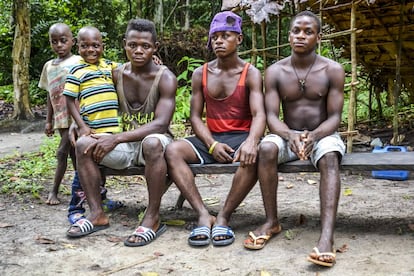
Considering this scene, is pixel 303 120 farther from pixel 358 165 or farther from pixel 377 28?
pixel 377 28

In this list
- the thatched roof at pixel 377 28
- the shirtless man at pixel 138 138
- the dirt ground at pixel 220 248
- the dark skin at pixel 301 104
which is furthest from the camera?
the thatched roof at pixel 377 28

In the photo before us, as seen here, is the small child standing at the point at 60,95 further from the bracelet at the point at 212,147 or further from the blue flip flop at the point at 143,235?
the bracelet at the point at 212,147

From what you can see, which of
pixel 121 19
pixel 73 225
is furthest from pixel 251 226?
pixel 121 19

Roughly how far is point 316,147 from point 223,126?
0.81 meters

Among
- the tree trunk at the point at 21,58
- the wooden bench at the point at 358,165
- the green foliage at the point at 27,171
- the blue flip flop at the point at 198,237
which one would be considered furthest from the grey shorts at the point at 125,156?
the tree trunk at the point at 21,58

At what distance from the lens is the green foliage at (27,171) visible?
190 inches

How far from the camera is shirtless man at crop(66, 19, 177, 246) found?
11.4 feet

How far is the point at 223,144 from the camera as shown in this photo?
142 inches

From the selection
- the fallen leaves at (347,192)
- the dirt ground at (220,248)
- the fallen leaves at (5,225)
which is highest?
the fallen leaves at (5,225)

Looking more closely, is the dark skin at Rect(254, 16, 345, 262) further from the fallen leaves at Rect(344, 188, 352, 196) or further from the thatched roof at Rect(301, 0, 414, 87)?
the thatched roof at Rect(301, 0, 414, 87)

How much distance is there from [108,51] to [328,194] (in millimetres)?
11642

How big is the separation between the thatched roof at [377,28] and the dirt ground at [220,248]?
230 cm

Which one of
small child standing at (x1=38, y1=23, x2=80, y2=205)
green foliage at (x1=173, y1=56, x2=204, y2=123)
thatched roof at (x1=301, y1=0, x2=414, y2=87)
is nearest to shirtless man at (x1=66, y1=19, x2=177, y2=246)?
small child standing at (x1=38, y1=23, x2=80, y2=205)

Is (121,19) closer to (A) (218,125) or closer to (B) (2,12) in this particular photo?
(B) (2,12)
